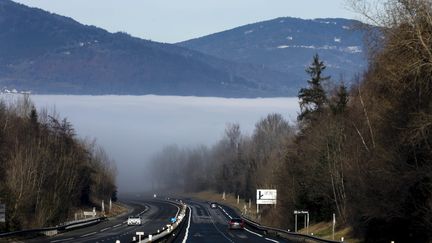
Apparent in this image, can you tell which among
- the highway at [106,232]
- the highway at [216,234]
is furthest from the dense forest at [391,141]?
the highway at [106,232]

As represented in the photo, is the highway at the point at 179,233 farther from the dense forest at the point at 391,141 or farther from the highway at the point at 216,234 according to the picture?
the dense forest at the point at 391,141

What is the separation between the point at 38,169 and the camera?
87.0 m

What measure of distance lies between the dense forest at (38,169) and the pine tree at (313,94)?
29125 millimetres

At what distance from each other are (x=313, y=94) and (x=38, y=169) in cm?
3152

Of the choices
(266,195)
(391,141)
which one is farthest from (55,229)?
(391,141)

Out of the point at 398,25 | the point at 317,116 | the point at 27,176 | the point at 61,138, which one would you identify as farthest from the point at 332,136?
the point at 61,138

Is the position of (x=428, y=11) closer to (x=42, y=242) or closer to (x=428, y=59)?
(x=428, y=59)

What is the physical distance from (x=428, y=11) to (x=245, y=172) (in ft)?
487

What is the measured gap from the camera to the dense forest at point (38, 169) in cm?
7262

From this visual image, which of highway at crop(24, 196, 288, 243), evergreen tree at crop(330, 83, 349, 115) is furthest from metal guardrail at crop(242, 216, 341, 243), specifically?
evergreen tree at crop(330, 83, 349, 115)

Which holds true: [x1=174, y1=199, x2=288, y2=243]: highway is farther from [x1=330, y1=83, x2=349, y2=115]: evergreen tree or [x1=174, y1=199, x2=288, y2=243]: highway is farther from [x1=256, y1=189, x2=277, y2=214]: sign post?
[x1=330, y1=83, x2=349, y2=115]: evergreen tree

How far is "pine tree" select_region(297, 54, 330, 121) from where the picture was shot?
94.1 metres

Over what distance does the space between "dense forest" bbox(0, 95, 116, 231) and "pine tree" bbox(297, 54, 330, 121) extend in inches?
1147

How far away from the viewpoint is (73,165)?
358 feet
